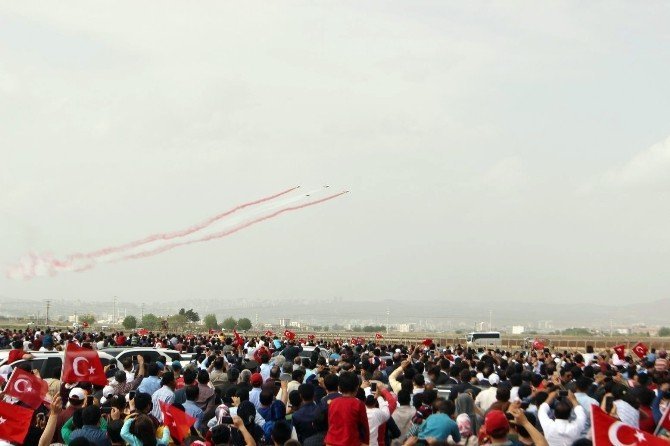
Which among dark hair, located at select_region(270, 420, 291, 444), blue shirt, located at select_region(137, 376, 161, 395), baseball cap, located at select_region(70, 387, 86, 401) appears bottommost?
dark hair, located at select_region(270, 420, 291, 444)

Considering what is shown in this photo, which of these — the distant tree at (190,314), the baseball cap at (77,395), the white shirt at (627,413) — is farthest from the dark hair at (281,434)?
the distant tree at (190,314)

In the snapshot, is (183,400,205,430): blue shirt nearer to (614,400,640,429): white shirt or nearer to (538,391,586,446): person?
(538,391,586,446): person

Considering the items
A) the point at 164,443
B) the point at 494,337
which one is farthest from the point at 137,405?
the point at 494,337

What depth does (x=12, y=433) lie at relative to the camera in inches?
343

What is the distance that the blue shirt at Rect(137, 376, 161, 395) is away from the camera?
1295 cm

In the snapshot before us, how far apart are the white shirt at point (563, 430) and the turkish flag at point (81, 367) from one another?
5998 mm

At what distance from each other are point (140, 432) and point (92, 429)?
86 centimetres

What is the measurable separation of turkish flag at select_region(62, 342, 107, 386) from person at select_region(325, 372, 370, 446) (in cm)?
468

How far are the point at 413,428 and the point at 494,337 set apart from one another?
52619 mm

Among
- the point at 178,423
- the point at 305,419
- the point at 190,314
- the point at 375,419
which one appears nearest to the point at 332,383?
the point at 305,419

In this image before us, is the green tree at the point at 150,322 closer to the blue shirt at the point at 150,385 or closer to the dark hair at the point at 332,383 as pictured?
the blue shirt at the point at 150,385

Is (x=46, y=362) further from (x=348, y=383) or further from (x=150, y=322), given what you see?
(x=150, y=322)

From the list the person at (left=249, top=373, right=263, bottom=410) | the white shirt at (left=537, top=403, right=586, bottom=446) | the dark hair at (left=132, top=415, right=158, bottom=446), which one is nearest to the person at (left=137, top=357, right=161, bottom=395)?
the person at (left=249, top=373, right=263, bottom=410)

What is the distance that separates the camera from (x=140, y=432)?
25.8 feet
